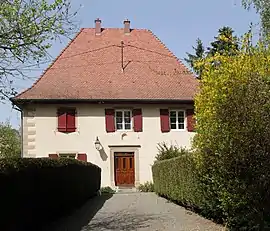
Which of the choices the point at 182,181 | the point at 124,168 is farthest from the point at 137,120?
the point at 182,181

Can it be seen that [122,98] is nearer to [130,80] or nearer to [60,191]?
[130,80]

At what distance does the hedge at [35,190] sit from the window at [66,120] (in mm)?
13022

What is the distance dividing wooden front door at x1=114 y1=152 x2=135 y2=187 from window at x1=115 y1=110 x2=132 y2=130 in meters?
1.59

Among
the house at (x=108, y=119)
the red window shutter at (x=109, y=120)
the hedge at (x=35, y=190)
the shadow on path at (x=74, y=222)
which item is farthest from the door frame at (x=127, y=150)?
the shadow on path at (x=74, y=222)

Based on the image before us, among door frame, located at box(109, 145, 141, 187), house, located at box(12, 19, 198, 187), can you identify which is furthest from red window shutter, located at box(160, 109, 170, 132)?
door frame, located at box(109, 145, 141, 187)

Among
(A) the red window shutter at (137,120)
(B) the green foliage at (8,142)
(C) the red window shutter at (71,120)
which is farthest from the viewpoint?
(B) the green foliage at (8,142)

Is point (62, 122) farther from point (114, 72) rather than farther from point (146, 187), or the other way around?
point (146, 187)

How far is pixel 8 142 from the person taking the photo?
36.4 meters

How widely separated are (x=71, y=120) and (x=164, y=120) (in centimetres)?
561

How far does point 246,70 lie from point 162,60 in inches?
998

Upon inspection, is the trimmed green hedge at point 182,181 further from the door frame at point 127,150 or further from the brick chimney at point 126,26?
the brick chimney at point 126,26

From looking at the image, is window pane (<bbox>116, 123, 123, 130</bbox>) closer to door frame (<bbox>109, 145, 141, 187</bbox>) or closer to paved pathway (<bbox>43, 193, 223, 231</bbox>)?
door frame (<bbox>109, 145, 141, 187</bbox>)

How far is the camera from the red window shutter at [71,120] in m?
29.6

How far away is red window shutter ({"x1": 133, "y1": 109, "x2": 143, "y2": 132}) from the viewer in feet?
98.9
